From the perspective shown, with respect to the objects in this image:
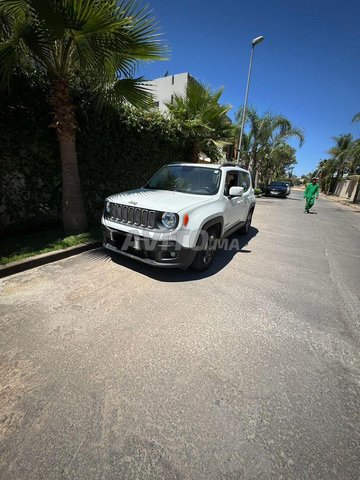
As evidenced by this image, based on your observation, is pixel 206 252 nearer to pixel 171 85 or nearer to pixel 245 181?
pixel 245 181

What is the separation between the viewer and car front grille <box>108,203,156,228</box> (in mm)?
3570

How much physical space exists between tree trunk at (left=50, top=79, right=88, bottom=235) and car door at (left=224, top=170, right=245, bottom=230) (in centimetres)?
310

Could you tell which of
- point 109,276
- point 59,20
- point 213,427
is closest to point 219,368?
point 213,427

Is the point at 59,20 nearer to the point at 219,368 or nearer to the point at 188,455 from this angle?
the point at 219,368

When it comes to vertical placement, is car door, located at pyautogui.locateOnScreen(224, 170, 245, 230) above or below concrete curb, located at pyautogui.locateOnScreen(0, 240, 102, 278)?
above

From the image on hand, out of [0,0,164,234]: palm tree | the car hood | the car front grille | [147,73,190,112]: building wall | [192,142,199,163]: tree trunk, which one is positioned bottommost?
the car front grille

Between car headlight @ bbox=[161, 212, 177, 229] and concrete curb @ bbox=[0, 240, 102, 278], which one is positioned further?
concrete curb @ bbox=[0, 240, 102, 278]

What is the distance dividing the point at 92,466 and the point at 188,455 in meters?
0.58

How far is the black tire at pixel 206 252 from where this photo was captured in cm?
389

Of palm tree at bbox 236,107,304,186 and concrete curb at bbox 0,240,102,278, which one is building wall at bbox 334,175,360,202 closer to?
palm tree at bbox 236,107,304,186

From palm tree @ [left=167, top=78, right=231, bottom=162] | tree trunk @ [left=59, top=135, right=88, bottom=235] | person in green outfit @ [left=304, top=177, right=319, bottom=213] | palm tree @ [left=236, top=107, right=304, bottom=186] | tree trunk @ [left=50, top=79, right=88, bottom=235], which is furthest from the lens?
palm tree @ [left=236, top=107, right=304, bottom=186]

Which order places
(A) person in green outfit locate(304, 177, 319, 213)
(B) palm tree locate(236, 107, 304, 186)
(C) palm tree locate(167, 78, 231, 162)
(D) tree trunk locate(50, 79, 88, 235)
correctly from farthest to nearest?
(B) palm tree locate(236, 107, 304, 186) < (A) person in green outfit locate(304, 177, 319, 213) < (C) palm tree locate(167, 78, 231, 162) < (D) tree trunk locate(50, 79, 88, 235)

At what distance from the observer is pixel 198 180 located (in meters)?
4.60

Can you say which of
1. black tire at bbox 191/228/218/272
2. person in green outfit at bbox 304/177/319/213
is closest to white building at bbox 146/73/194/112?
person in green outfit at bbox 304/177/319/213
